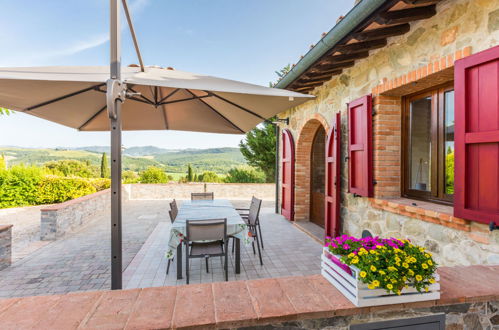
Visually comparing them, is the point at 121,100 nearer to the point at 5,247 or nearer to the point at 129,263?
the point at 129,263

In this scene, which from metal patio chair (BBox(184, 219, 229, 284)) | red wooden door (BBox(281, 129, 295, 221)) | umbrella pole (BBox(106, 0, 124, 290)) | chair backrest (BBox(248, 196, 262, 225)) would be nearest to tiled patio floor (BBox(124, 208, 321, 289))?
metal patio chair (BBox(184, 219, 229, 284))

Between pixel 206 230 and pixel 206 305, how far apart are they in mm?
1919

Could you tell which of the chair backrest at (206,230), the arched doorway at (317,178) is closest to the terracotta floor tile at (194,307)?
the chair backrest at (206,230)

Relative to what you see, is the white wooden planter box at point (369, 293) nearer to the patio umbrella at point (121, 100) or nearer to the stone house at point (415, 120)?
the stone house at point (415, 120)

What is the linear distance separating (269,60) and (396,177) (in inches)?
588

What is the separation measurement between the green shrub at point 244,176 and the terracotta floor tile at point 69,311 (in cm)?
1374

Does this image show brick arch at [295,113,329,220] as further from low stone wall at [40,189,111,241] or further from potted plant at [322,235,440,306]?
low stone wall at [40,189,111,241]

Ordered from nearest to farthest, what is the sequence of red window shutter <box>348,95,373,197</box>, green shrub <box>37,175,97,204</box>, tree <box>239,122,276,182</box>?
red window shutter <box>348,95,373,197</box> < green shrub <box>37,175,97,204</box> < tree <box>239,122,276,182</box>

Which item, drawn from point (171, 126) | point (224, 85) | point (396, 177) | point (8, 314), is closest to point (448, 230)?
point (396, 177)

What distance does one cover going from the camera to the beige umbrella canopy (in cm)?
221

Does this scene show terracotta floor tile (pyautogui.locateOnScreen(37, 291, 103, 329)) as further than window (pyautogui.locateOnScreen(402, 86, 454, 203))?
No

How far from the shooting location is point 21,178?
361 inches

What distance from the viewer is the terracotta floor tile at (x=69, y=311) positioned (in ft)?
3.67

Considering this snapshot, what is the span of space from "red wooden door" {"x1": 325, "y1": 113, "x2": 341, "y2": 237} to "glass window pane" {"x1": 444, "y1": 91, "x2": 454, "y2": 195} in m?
1.60
